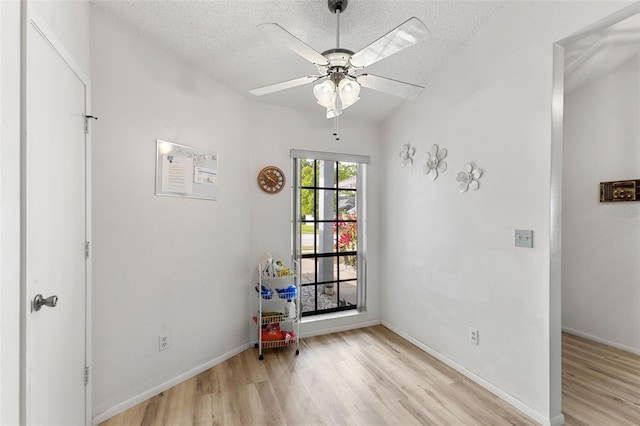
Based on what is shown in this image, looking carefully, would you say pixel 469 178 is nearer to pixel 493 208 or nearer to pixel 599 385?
pixel 493 208

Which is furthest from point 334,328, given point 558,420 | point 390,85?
point 390,85

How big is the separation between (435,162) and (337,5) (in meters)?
1.54

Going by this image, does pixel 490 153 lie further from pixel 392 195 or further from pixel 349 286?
pixel 349 286

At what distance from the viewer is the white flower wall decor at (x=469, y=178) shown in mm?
2357

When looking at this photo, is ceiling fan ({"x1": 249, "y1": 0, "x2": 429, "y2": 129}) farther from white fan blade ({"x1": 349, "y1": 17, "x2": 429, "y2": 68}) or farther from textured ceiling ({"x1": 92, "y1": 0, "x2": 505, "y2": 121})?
textured ceiling ({"x1": 92, "y1": 0, "x2": 505, "y2": 121})

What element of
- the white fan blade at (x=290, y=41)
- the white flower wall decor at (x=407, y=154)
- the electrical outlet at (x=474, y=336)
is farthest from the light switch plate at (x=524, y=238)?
the white fan blade at (x=290, y=41)

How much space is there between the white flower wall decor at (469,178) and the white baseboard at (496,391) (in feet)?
4.82

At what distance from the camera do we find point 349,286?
359cm

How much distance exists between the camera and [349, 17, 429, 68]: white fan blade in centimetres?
129

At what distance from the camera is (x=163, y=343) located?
2.21 m

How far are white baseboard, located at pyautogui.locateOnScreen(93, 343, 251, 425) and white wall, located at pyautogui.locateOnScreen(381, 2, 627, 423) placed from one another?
185 centimetres

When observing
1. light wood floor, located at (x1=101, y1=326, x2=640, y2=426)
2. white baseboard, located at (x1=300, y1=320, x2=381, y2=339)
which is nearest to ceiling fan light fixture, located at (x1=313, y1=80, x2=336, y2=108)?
light wood floor, located at (x1=101, y1=326, x2=640, y2=426)

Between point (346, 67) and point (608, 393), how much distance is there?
2923 millimetres

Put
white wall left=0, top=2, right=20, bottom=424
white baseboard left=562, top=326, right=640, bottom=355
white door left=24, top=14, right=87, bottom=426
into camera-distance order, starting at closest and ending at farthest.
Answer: white wall left=0, top=2, right=20, bottom=424 → white door left=24, top=14, right=87, bottom=426 → white baseboard left=562, top=326, right=640, bottom=355
